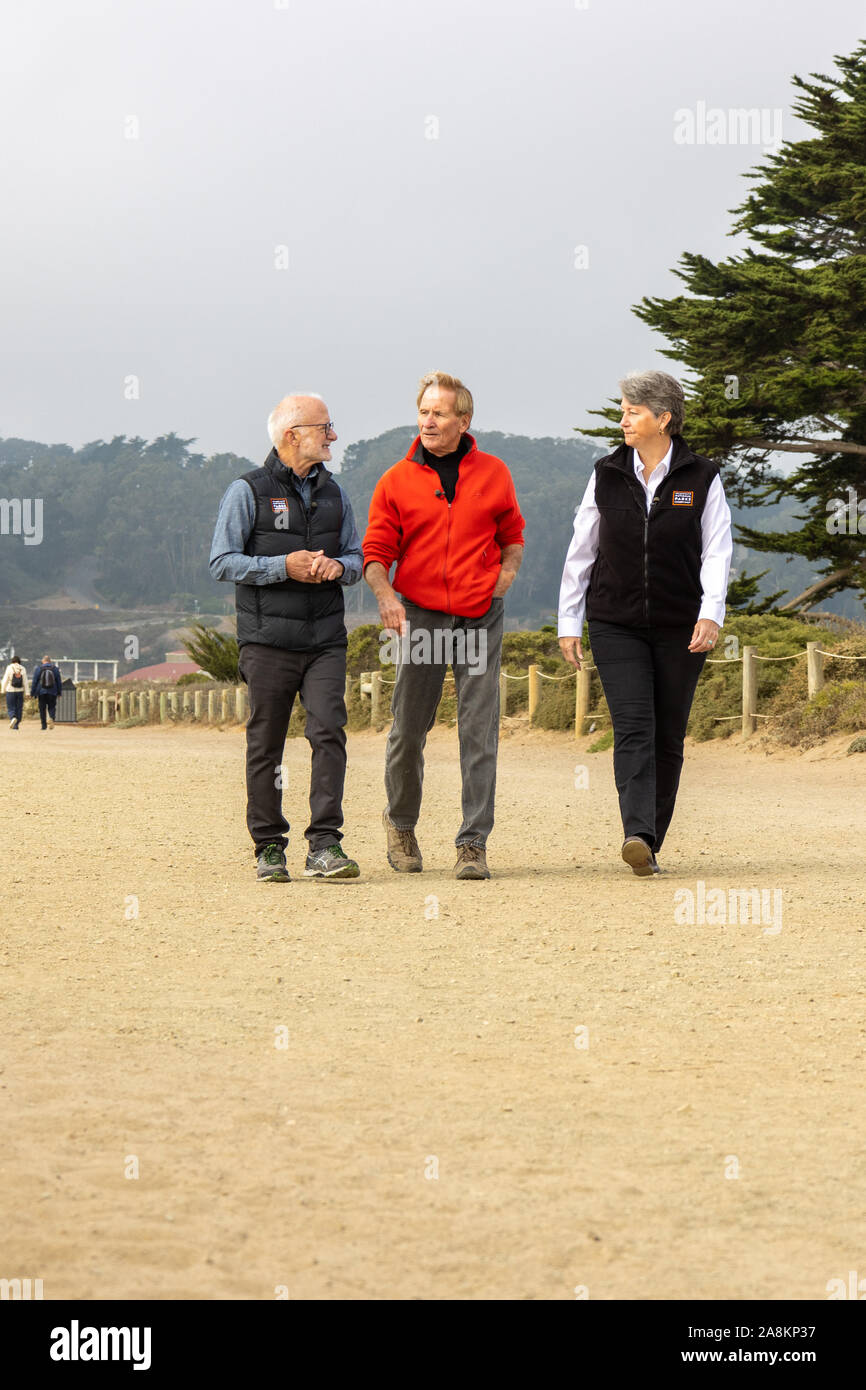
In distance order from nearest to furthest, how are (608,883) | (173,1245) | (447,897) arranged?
(173,1245), (447,897), (608,883)

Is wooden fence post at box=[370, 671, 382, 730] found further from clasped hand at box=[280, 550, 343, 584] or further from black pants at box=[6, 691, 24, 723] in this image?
clasped hand at box=[280, 550, 343, 584]

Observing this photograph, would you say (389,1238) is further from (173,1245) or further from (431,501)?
(431,501)

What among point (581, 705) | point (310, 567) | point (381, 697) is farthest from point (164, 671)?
point (310, 567)

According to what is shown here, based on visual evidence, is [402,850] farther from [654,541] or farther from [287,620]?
[654,541]

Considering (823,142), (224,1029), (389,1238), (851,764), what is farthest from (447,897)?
(823,142)

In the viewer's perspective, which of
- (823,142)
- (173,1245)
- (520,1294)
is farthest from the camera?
(823,142)

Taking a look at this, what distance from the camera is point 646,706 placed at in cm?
680

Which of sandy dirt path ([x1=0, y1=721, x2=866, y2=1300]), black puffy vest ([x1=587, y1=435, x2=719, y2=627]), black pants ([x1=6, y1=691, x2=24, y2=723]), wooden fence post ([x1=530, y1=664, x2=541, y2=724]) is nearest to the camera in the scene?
sandy dirt path ([x1=0, y1=721, x2=866, y2=1300])

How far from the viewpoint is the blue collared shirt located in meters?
6.75

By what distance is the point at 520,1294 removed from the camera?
2.42 metres

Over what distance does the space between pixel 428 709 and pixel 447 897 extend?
0.95 metres

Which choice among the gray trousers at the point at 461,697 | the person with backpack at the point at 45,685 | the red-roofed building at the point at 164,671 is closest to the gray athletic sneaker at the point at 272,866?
the gray trousers at the point at 461,697

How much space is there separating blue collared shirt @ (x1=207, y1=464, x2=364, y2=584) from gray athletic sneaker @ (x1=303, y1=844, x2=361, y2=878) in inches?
45.8

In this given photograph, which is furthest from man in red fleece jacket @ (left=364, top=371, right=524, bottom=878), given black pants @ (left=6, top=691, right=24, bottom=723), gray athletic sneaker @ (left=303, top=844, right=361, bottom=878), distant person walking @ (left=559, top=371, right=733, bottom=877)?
black pants @ (left=6, top=691, right=24, bottom=723)
